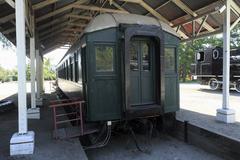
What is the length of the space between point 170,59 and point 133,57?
40.9 inches

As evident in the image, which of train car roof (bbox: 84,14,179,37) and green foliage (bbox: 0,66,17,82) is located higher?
train car roof (bbox: 84,14,179,37)

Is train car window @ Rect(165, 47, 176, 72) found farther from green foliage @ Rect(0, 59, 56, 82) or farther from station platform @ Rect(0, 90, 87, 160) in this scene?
green foliage @ Rect(0, 59, 56, 82)

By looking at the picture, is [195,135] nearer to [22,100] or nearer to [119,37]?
[119,37]

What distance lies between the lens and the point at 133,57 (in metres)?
5.53

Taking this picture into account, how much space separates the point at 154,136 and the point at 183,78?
27.0m

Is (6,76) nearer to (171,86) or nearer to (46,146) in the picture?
(171,86)

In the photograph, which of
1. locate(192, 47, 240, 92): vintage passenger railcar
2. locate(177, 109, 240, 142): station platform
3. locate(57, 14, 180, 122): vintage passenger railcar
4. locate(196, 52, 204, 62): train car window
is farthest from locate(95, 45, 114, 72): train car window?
locate(196, 52, 204, 62): train car window

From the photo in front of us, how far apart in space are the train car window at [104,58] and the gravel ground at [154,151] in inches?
75.9

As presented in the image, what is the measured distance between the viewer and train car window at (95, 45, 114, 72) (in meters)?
5.25

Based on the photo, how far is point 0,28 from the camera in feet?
27.8

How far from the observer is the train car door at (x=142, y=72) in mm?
5516

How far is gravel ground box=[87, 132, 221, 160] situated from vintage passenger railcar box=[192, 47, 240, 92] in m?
10.5

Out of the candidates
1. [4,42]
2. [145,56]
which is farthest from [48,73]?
[145,56]

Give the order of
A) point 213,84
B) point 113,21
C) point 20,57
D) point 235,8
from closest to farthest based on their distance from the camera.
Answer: point 20,57 → point 113,21 → point 235,8 → point 213,84
